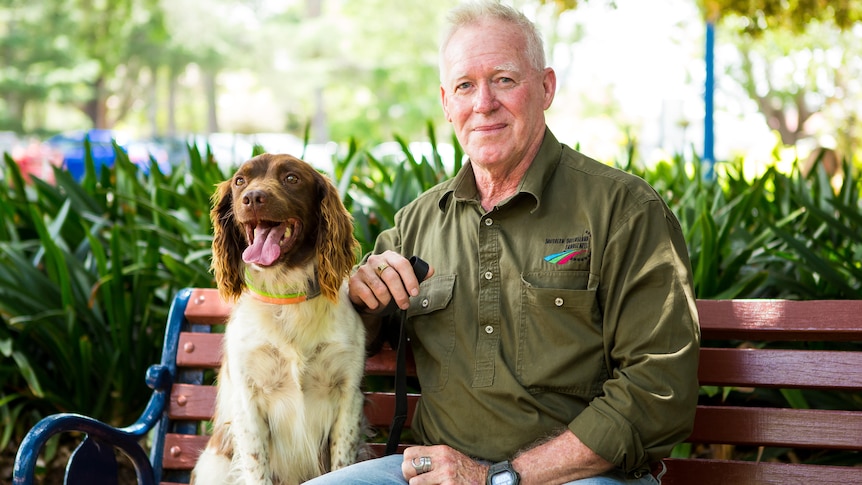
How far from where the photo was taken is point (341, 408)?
2.88 m

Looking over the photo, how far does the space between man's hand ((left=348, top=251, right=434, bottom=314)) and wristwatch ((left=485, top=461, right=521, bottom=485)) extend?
0.56 m

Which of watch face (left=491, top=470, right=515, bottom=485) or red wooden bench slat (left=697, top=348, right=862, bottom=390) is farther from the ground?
red wooden bench slat (left=697, top=348, right=862, bottom=390)

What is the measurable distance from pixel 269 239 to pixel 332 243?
195mm

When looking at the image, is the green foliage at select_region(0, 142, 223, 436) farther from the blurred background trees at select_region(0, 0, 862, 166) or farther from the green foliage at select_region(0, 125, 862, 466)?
the blurred background trees at select_region(0, 0, 862, 166)

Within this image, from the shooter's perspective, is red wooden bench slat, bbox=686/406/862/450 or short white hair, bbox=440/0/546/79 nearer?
red wooden bench slat, bbox=686/406/862/450

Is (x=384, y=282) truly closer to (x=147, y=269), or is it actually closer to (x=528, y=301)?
(x=528, y=301)

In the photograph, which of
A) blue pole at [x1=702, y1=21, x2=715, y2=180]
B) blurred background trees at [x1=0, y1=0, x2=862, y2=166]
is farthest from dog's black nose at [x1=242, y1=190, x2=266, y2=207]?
blurred background trees at [x1=0, y1=0, x2=862, y2=166]

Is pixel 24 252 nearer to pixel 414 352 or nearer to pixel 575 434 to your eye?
pixel 414 352

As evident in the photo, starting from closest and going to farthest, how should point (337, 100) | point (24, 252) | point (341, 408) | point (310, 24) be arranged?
1. point (341, 408)
2. point (24, 252)
3. point (310, 24)
4. point (337, 100)

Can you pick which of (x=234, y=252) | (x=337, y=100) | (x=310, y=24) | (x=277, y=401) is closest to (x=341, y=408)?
(x=277, y=401)

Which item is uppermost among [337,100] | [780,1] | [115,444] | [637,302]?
[337,100]

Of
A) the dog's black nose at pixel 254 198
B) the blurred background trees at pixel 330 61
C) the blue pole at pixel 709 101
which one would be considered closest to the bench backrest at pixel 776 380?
the dog's black nose at pixel 254 198

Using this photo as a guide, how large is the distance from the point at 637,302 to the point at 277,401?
3.78ft

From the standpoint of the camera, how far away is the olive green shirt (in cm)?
247
